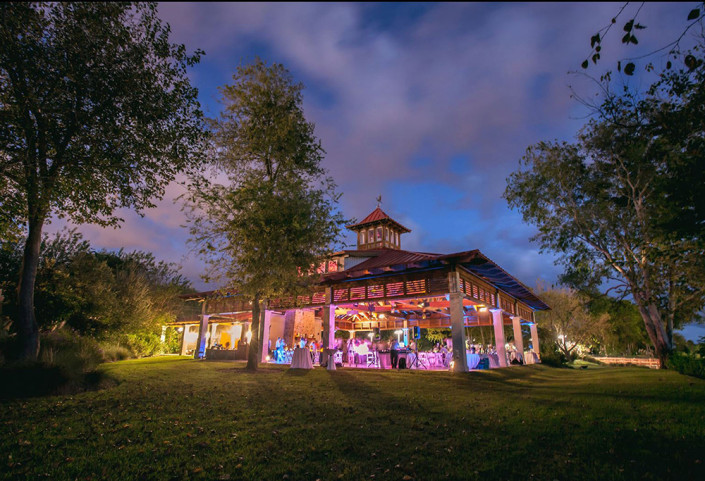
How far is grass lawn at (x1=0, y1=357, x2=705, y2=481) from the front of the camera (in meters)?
3.11

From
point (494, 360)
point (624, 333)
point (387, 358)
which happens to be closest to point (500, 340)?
point (494, 360)

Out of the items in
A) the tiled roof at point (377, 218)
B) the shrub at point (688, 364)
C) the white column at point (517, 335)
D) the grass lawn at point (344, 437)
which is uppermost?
the tiled roof at point (377, 218)

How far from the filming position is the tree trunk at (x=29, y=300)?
26.8 ft

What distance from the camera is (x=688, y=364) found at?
12.8 metres

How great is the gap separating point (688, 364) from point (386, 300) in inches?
458

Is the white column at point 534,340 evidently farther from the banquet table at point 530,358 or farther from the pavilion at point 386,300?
the banquet table at point 530,358

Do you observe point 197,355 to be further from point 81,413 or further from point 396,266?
point 81,413

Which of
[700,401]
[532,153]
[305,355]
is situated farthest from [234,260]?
[532,153]

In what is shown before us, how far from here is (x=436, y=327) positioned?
27.8m

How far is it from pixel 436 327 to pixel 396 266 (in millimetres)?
15107

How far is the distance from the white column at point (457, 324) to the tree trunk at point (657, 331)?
9336mm

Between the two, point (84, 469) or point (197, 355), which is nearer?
point (84, 469)

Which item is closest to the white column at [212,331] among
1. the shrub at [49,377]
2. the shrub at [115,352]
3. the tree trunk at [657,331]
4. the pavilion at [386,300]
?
the pavilion at [386,300]

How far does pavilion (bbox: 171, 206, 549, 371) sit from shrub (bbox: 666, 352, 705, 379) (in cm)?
660
